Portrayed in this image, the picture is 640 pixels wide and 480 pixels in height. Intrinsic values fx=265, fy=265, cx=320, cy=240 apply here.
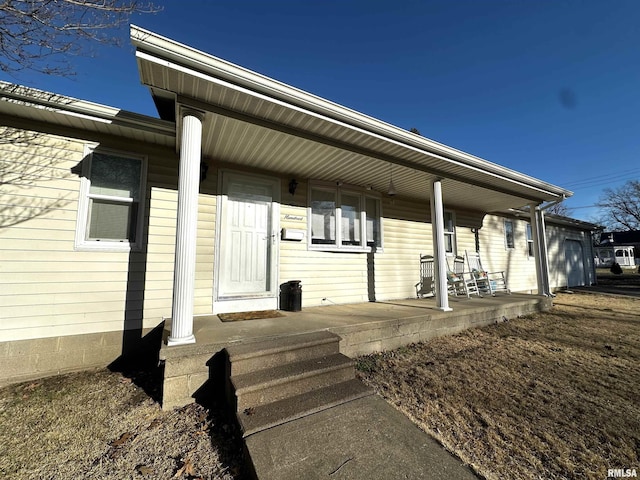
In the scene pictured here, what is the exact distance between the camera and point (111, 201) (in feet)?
11.1

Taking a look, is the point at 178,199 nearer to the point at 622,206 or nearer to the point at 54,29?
the point at 54,29

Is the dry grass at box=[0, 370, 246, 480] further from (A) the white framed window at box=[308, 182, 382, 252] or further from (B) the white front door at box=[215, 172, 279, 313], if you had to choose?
(A) the white framed window at box=[308, 182, 382, 252]

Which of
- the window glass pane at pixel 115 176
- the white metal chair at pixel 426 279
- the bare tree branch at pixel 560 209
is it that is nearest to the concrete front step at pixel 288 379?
the window glass pane at pixel 115 176

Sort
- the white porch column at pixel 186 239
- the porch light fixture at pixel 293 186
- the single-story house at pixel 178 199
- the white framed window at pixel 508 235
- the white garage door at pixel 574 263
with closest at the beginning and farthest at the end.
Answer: the white porch column at pixel 186 239, the single-story house at pixel 178 199, the porch light fixture at pixel 293 186, the white framed window at pixel 508 235, the white garage door at pixel 574 263

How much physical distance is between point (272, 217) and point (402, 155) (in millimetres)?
2313

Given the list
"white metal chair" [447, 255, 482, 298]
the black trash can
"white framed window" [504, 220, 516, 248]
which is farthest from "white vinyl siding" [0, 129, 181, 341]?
"white framed window" [504, 220, 516, 248]

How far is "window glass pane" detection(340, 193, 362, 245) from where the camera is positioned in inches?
210

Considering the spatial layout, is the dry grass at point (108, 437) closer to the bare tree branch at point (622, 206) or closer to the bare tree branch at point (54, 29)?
the bare tree branch at point (54, 29)

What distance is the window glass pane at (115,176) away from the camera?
3343 mm

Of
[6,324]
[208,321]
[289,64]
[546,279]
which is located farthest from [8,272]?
[546,279]

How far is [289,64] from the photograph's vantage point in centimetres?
702

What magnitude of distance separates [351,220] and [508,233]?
6373mm

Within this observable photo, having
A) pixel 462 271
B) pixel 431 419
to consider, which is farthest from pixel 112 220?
pixel 462 271

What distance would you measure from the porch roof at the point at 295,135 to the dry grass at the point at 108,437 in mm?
2843
